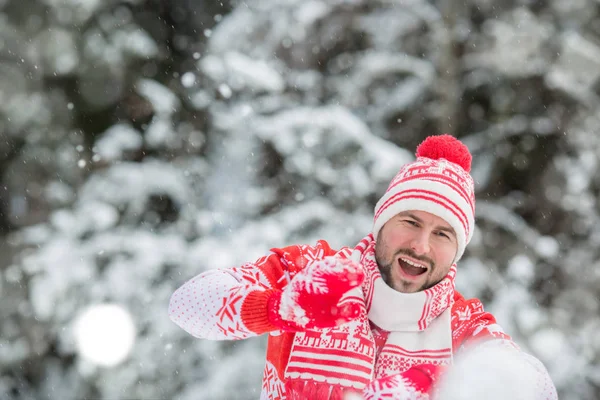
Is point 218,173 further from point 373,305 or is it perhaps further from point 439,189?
point 373,305

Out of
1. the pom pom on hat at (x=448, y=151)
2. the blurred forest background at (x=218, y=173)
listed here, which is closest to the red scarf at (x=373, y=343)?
the pom pom on hat at (x=448, y=151)

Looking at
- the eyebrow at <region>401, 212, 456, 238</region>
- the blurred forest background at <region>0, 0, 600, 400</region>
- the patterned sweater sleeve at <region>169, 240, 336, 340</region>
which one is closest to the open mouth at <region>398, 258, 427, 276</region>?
the eyebrow at <region>401, 212, 456, 238</region>

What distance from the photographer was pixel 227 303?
148cm

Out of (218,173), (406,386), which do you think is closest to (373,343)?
(406,386)

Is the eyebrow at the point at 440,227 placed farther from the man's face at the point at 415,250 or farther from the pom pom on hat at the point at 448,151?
the pom pom on hat at the point at 448,151

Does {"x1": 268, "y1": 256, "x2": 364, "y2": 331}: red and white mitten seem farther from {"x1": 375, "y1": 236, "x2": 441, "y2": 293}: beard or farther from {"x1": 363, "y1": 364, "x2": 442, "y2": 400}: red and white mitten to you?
{"x1": 375, "y1": 236, "x2": 441, "y2": 293}: beard

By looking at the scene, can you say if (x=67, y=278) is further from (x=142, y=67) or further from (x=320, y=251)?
(x=320, y=251)

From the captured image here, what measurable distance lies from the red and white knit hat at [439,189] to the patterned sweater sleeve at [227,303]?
1.58ft

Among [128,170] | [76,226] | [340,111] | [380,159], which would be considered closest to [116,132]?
[128,170]

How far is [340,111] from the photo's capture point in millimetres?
5016

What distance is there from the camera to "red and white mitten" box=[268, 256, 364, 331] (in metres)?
1.33

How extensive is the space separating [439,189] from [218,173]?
336 centimetres

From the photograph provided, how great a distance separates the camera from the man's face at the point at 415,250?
1758mm

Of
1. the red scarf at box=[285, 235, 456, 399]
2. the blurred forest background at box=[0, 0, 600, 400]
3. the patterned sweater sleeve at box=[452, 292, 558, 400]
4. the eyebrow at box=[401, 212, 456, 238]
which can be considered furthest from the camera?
the blurred forest background at box=[0, 0, 600, 400]
